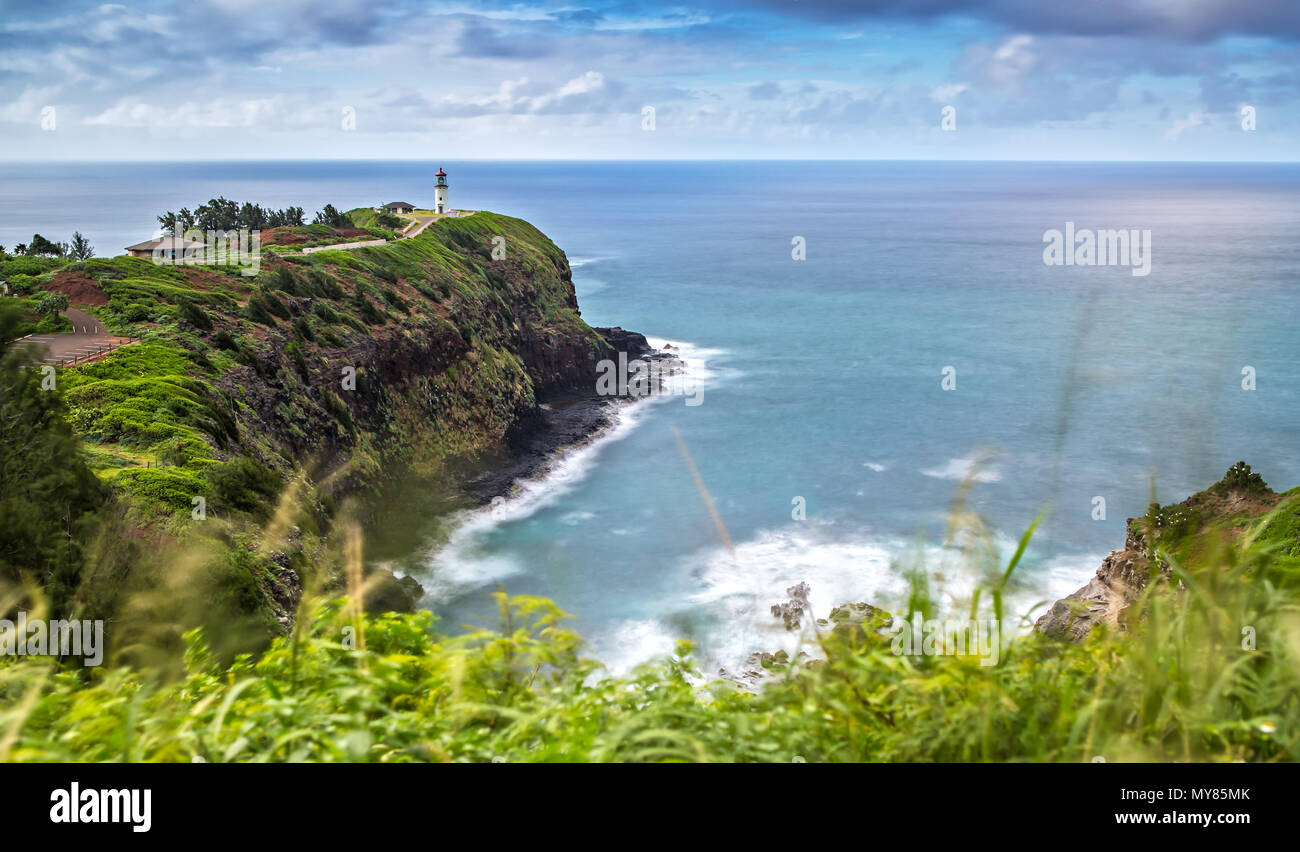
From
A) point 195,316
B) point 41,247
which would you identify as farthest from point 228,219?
point 195,316

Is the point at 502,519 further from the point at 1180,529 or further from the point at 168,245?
the point at 168,245

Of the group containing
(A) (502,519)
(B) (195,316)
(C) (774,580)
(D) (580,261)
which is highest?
(D) (580,261)

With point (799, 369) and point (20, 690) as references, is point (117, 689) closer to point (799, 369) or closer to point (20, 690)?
point (20, 690)

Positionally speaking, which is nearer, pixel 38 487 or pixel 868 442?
pixel 38 487

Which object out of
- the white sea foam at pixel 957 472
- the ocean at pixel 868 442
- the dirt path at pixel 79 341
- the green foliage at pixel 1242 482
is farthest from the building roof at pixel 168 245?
the green foliage at pixel 1242 482

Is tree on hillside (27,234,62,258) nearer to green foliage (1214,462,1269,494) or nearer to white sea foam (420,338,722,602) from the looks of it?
white sea foam (420,338,722,602)

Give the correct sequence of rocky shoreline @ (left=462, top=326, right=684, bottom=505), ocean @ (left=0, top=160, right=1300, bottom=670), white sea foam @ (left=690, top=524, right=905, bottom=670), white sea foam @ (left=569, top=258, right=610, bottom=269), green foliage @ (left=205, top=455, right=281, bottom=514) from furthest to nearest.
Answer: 1. white sea foam @ (left=569, top=258, right=610, bottom=269)
2. rocky shoreline @ (left=462, top=326, right=684, bottom=505)
3. ocean @ (left=0, top=160, right=1300, bottom=670)
4. white sea foam @ (left=690, top=524, right=905, bottom=670)
5. green foliage @ (left=205, top=455, right=281, bottom=514)

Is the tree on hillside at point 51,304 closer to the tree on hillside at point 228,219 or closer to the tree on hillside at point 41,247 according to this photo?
the tree on hillside at point 41,247

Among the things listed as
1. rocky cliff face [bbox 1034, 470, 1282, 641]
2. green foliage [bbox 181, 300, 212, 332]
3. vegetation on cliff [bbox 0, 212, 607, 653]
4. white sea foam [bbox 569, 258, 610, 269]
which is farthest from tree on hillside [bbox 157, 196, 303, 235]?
rocky cliff face [bbox 1034, 470, 1282, 641]
